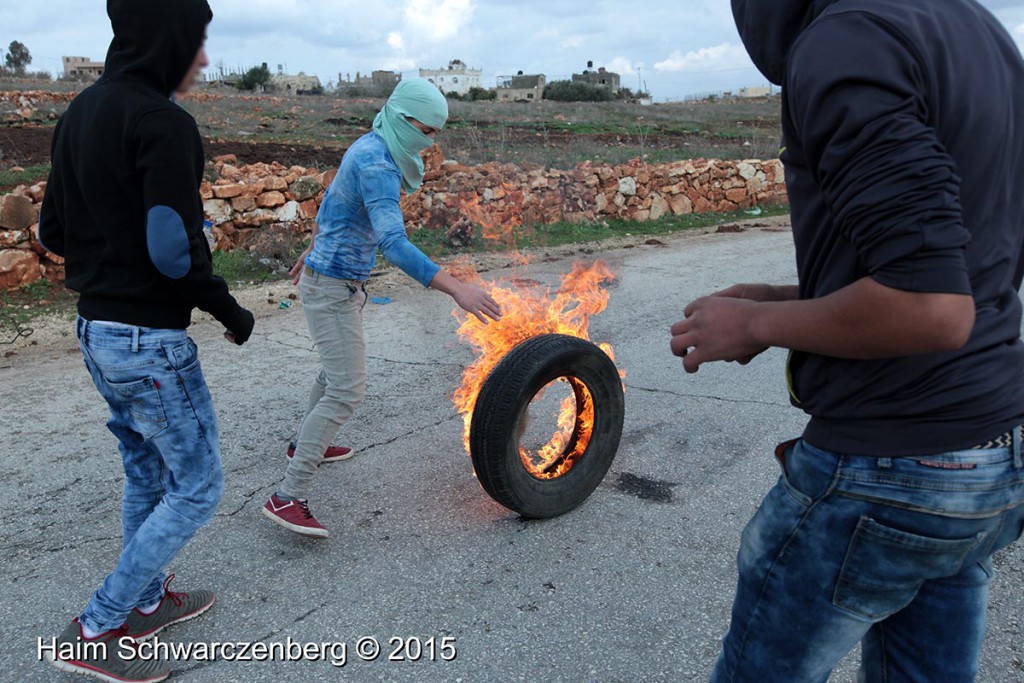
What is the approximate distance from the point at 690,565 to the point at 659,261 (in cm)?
794

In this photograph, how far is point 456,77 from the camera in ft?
276

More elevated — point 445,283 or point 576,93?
point 576,93

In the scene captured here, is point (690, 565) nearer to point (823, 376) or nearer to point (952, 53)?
point (823, 376)

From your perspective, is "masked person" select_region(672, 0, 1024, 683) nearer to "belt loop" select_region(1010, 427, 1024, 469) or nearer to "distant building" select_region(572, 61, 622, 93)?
"belt loop" select_region(1010, 427, 1024, 469)

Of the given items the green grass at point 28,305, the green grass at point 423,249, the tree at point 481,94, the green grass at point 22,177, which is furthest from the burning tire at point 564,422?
the tree at point 481,94

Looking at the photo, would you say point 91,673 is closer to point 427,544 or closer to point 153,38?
point 427,544

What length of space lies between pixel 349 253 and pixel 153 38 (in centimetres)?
148

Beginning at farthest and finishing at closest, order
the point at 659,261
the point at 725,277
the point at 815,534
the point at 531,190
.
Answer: the point at 531,190, the point at 659,261, the point at 725,277, the point at 815,534

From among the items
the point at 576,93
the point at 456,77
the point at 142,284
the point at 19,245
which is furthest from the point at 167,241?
the point at 456,77

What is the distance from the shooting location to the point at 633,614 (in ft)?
10.2

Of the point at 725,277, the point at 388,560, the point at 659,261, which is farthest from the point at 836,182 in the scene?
the point at 659,261

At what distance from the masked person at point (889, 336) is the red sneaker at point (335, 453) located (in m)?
3.16

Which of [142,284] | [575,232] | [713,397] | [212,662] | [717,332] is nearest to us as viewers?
[717,332]

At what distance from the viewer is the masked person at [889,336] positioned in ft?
4.30
